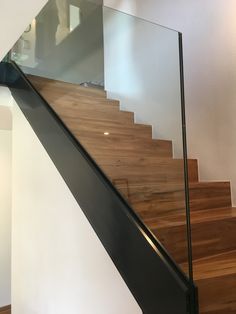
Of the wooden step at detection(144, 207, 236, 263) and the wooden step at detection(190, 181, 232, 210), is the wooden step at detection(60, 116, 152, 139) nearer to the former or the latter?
the wooden step at detection(190, 181, 232, 210)

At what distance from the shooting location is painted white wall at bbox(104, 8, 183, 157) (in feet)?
6.04

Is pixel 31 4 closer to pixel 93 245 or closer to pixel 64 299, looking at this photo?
pixel 93 245

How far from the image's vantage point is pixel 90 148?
1903 millimetres

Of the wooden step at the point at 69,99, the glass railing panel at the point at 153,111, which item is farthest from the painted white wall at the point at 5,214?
the glass railing panel at the point at 153,111

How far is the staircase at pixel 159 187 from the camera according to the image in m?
1.30

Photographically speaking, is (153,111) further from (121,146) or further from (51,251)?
(51,251)

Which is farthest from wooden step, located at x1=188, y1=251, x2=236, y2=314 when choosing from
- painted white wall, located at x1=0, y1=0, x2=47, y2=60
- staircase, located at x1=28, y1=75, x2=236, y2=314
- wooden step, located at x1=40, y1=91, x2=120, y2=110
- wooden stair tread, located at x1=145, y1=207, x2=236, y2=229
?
wooden step, located at x1=40, y1=91, x2=120, y2=110

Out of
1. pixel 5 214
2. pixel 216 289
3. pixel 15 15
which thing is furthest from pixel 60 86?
pixel 5 214

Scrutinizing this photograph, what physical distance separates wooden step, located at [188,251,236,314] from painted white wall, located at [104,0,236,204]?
1.00 metres

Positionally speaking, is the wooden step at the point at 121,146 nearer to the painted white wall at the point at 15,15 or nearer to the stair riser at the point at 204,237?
the stair riser at the point at 204,237

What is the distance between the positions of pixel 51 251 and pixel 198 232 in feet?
3.91

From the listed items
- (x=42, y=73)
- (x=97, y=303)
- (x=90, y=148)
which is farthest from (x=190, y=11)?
(x=97, y=303)

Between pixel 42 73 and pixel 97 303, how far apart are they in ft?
6.51

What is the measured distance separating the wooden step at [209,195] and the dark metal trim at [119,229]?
2.37 ft
